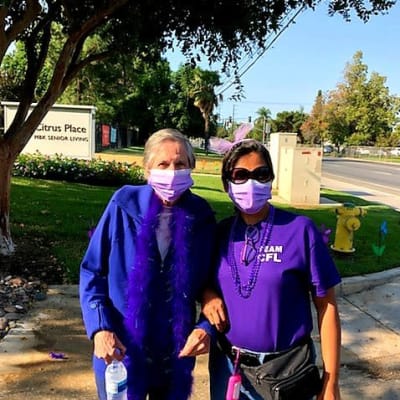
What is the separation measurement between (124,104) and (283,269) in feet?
141

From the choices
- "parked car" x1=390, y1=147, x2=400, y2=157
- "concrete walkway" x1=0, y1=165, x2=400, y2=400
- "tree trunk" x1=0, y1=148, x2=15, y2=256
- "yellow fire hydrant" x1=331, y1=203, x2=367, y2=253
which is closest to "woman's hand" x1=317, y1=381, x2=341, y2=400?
"concrete walkway" x1=0, y1=165, x2=400, y2=400

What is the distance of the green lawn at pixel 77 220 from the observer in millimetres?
6500

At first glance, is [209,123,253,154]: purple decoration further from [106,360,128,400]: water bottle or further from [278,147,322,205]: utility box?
[278,147,322,205]: utility box

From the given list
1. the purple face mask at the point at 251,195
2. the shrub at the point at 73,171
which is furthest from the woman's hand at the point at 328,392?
the shrub at the point at 73,171

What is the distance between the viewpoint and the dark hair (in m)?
1.97

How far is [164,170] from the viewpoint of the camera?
1.98 m

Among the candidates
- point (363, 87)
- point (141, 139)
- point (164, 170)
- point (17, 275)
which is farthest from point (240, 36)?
point (363, 87)

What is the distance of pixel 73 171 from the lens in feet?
44.4

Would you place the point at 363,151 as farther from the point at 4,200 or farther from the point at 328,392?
the point at 328,392

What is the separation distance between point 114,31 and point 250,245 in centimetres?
624

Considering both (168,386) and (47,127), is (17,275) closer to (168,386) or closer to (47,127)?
(168,386)

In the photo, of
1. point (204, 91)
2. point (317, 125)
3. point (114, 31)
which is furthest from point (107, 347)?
point (317, 125)

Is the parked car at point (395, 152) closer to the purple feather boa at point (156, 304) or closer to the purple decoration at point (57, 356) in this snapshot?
the purple decoration at point (57, 356)

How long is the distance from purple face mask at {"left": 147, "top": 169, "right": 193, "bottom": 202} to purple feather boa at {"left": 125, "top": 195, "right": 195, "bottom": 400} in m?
0.05
